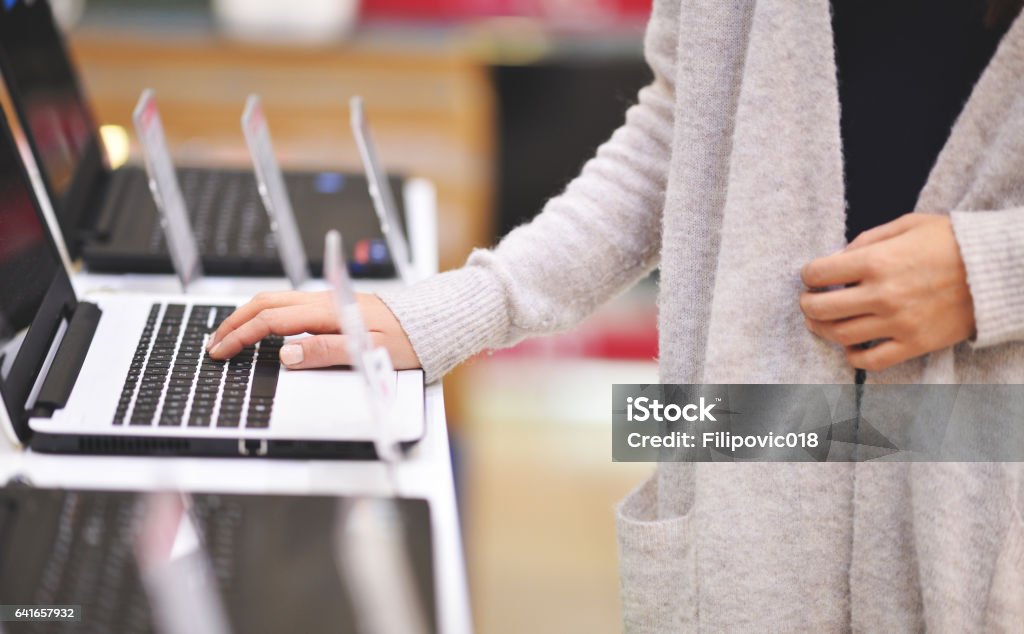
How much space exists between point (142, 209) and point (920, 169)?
868mm

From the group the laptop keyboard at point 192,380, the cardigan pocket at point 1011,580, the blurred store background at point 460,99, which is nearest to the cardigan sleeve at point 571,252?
the laptop keyboard at point 192,380

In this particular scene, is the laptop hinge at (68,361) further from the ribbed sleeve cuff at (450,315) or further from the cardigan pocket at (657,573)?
the cardigan pocket at (657,573)

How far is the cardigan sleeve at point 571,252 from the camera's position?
885 mm

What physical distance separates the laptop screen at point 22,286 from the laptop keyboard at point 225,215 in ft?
0.79

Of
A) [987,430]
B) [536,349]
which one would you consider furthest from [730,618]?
[536,349]

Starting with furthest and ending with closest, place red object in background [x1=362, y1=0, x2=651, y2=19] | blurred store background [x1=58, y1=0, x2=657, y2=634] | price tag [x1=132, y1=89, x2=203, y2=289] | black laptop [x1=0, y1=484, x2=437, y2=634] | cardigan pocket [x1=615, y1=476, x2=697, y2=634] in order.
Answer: red object in background [x1=362, y1=0, x2=651, y2=19]
blurred store background [x1=58, y1=0, x2=657, y2=634]
price tag [x1=132, y1=89, x2=203, y2=289]
cardigan pocket [x1=615, y1=476, x2=697, y2=634]
black laptop [x1=0, y1=484, x2=437, y2=634]

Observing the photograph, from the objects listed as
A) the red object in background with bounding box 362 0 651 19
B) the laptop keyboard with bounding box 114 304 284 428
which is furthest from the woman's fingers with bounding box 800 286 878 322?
the red object in background with bounding box 362 0 651 19

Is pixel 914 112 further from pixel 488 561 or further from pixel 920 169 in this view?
pixel 488 561

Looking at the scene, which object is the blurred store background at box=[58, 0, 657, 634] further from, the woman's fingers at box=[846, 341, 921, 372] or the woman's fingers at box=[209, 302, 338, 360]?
the woman's fingers at box=[846, 341, 921, 372]

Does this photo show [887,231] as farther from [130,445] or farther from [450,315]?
[130,445]

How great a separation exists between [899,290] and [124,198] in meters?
0.91

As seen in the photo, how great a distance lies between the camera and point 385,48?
243cm

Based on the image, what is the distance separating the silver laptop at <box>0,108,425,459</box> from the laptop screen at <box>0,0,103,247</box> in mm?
202

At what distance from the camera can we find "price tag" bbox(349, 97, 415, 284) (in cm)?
107
